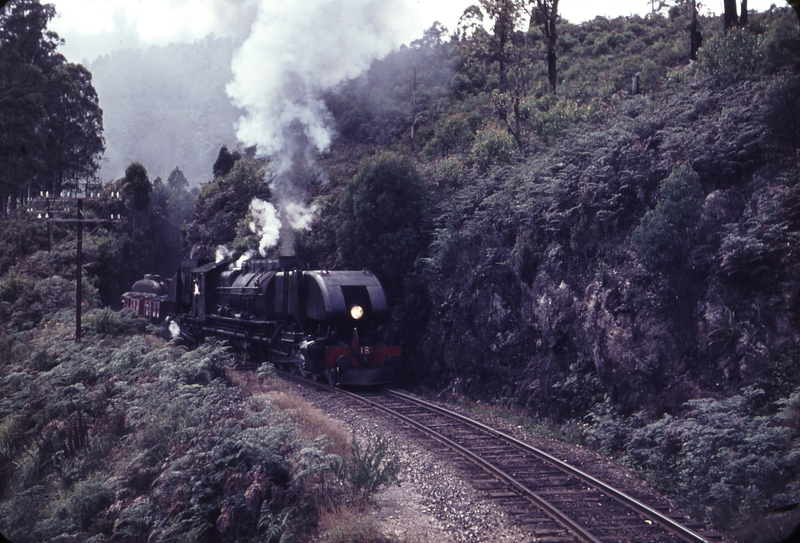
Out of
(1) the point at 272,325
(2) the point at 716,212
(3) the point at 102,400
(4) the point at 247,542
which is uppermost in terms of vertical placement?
(2) the point at 716,212

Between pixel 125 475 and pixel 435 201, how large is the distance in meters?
16.0

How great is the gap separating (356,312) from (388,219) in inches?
227

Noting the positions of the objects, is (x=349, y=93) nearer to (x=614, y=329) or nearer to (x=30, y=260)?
(x=30, y=260)

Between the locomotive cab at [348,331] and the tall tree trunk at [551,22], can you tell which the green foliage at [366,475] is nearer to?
the locomotive cab at [348,331]

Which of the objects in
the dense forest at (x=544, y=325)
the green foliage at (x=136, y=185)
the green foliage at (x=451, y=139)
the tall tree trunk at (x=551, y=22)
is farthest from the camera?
the green foliage at (x=136, y=185)

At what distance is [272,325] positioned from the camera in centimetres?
2005

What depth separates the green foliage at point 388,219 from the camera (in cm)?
2252

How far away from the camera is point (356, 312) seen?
17.9m

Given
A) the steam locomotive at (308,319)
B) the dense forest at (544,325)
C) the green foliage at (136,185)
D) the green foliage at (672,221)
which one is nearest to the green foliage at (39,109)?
the green foliage at (136,185)

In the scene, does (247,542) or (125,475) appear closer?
(247,542)

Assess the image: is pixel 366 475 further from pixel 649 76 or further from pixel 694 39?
pixel 694 39

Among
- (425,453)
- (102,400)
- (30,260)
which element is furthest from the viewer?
(30,260)

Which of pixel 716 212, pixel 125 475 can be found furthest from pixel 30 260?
pixel 716 212

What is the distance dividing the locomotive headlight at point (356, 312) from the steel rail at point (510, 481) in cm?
351
